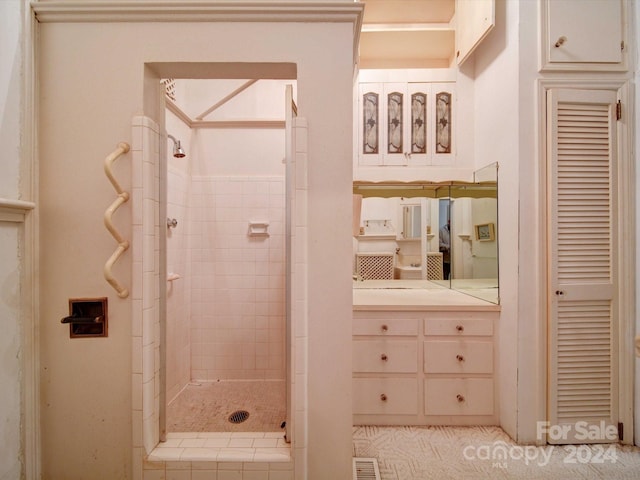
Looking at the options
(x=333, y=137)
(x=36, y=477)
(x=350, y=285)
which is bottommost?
(x=36, y=477)

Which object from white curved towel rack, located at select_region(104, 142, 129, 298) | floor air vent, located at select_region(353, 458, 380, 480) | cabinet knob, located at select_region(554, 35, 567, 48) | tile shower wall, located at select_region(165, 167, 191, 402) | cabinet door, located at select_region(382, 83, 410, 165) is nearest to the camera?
white curved towel rack, located at select_region(104, 142, 129, 298)

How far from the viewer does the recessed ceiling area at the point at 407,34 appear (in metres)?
2.22

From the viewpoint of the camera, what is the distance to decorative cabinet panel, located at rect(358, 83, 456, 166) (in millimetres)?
2248

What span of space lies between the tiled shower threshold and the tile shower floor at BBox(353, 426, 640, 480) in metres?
0.65

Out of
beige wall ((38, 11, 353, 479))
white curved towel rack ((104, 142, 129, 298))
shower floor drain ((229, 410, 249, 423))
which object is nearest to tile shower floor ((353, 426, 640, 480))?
beige wall ((38, 11, 353, 479))

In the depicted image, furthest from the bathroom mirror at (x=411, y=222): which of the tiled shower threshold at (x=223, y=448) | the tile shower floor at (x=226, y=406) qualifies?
the tiled shower threshold at (x=223, y=448)

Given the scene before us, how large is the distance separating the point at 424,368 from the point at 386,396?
0.30 meters

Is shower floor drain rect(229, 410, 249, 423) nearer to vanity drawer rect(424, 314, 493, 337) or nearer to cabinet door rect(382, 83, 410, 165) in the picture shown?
vanity drawer rect(424, 314, 493, 337)

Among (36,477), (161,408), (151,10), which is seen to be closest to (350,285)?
(161,408)

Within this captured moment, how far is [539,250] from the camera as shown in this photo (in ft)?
5.53

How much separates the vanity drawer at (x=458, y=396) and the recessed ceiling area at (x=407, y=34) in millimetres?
2445

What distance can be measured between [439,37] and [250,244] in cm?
226

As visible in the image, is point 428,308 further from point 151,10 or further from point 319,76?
point 151,10

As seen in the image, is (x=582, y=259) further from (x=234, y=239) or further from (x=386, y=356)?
(x=234, y=239)
